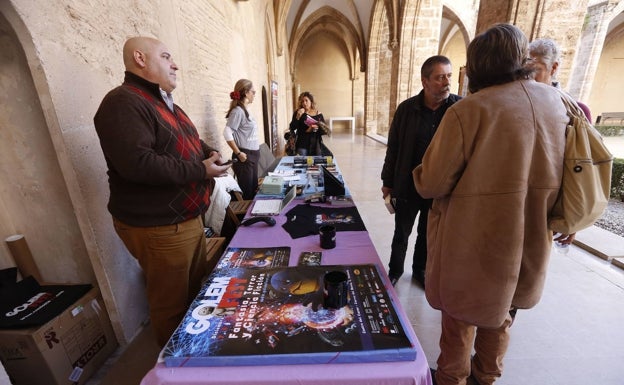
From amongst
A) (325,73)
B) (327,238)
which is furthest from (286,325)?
(325,73)

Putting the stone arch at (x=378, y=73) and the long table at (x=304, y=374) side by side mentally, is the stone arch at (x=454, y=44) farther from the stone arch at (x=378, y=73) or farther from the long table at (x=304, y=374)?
the long table at (x=304, y=374)

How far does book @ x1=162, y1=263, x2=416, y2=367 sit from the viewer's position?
2.79ft

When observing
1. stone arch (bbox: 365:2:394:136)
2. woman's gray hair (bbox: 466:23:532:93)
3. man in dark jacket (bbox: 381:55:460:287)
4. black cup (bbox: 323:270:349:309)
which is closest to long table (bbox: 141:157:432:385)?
black cup (bbox: 323:270:349:309)

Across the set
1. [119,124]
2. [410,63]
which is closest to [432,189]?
[119,124]

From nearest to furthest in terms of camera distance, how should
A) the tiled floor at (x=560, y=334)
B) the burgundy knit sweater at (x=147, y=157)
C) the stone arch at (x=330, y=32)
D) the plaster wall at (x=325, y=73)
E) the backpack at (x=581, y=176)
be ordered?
the backpack at (x=581, y=176), the burgundy knit sweater at (x=147, y=157), the tiled floor at (x=560, y=334), the stone arch at (x=330, y=32), the plaster wall at (x=325, y=73)

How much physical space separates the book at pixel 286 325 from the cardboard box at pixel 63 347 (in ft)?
3.54

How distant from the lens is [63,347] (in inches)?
62.0

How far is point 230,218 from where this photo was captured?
117 inches

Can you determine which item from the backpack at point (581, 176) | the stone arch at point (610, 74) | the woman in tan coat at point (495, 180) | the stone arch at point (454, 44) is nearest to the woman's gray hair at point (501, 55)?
the woman in tan coat at point (495, 180)

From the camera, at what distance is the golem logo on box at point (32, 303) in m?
1.51

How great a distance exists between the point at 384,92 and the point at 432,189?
12.8 meters

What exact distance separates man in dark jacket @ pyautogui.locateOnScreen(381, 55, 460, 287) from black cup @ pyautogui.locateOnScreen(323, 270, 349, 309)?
130 cm

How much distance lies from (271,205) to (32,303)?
151cm

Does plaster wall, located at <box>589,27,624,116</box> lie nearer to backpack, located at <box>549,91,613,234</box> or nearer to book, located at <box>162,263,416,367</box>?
backpack, located at <box>549,91,613,234</box>
